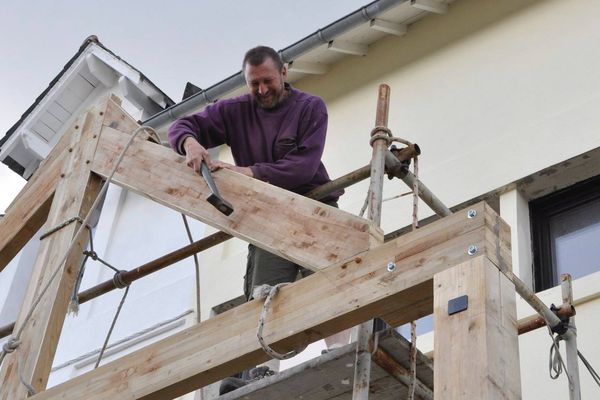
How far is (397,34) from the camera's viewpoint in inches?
402

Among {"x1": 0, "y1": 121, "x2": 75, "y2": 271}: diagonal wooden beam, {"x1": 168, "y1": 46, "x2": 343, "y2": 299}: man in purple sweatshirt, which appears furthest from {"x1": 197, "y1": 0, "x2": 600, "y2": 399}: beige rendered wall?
{"x1": 0, "y1": 121, "x2": 75, "y2": 271}: diagonal wooden beam

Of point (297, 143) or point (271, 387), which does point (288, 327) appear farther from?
point (297, 143)

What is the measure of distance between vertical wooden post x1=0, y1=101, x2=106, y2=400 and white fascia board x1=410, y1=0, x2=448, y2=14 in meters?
4.02

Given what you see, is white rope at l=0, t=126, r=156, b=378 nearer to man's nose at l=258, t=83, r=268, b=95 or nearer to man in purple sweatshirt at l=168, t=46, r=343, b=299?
man in purple sweatshirt at l=168, t=46, r=343, b=299

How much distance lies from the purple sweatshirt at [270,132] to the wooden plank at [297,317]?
124 centimetres

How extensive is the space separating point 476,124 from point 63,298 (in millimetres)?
4212

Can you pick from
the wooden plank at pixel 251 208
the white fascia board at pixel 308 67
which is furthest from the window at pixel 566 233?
the wooden plank at pixel 251 208

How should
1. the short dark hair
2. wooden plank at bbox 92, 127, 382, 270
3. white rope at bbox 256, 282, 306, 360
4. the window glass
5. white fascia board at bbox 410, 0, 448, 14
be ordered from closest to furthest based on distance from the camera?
1. white rope at bbox 256, 282, 306, 360
2. wooden plank at bbox 92, 127, 382, 270
3. the short dark hair
4. the window glass
5. white fascia board at bbox 410, 0, 448, 14

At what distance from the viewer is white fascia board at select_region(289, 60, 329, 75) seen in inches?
417

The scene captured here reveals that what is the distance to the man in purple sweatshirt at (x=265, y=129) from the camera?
6.05 metres

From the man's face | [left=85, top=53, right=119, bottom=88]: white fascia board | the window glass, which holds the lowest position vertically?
the man's face

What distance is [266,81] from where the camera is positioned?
6207 millimetres

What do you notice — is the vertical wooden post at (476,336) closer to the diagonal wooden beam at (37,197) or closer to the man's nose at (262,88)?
the man's nose at (262,88)

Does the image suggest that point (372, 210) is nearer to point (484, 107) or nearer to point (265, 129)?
point (265, 129)
